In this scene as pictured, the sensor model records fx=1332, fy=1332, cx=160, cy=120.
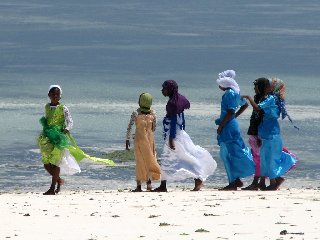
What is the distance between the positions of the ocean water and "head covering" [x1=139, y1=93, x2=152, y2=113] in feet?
9.70

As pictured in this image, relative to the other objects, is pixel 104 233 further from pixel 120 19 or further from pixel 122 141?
pixel 120 19

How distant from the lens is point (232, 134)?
16188 millimetres

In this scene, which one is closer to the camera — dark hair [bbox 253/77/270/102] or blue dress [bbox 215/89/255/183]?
dark hair [bbox 253/77/270/102]

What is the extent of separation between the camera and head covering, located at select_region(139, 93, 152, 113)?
1648cm

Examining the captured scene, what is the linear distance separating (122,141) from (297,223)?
1371 centimetres

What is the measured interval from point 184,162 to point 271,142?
1.15m

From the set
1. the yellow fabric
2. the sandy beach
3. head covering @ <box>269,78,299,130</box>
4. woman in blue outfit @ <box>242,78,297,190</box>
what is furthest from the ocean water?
the sandy beach

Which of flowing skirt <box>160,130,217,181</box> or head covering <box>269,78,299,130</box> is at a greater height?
head covering <box>269,78,299,130</box>

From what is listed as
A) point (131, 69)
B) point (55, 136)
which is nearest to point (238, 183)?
point (55, 136)

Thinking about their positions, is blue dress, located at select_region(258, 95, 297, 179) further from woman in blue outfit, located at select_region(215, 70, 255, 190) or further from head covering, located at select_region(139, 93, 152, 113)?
head covering, located at select_region(139, 93, 152, 113)

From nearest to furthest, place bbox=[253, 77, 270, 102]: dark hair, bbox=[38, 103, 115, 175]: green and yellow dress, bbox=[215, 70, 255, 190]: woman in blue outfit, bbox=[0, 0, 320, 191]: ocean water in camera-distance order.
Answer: bbox=[253, 77, 270, 102]: dark hair → bbox=[215, 70, 255, 190]: woman in blue outfit → bbox=[38, 103, 115, 175]: green and yellow dress → bbox=[0, 0, 320, 191]: ocean water

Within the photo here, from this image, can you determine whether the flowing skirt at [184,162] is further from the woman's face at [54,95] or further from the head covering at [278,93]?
the woman's face at [54,95]

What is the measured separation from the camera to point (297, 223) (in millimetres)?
12078

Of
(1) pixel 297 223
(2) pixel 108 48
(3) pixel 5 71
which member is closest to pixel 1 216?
(1) pixel 297 223
